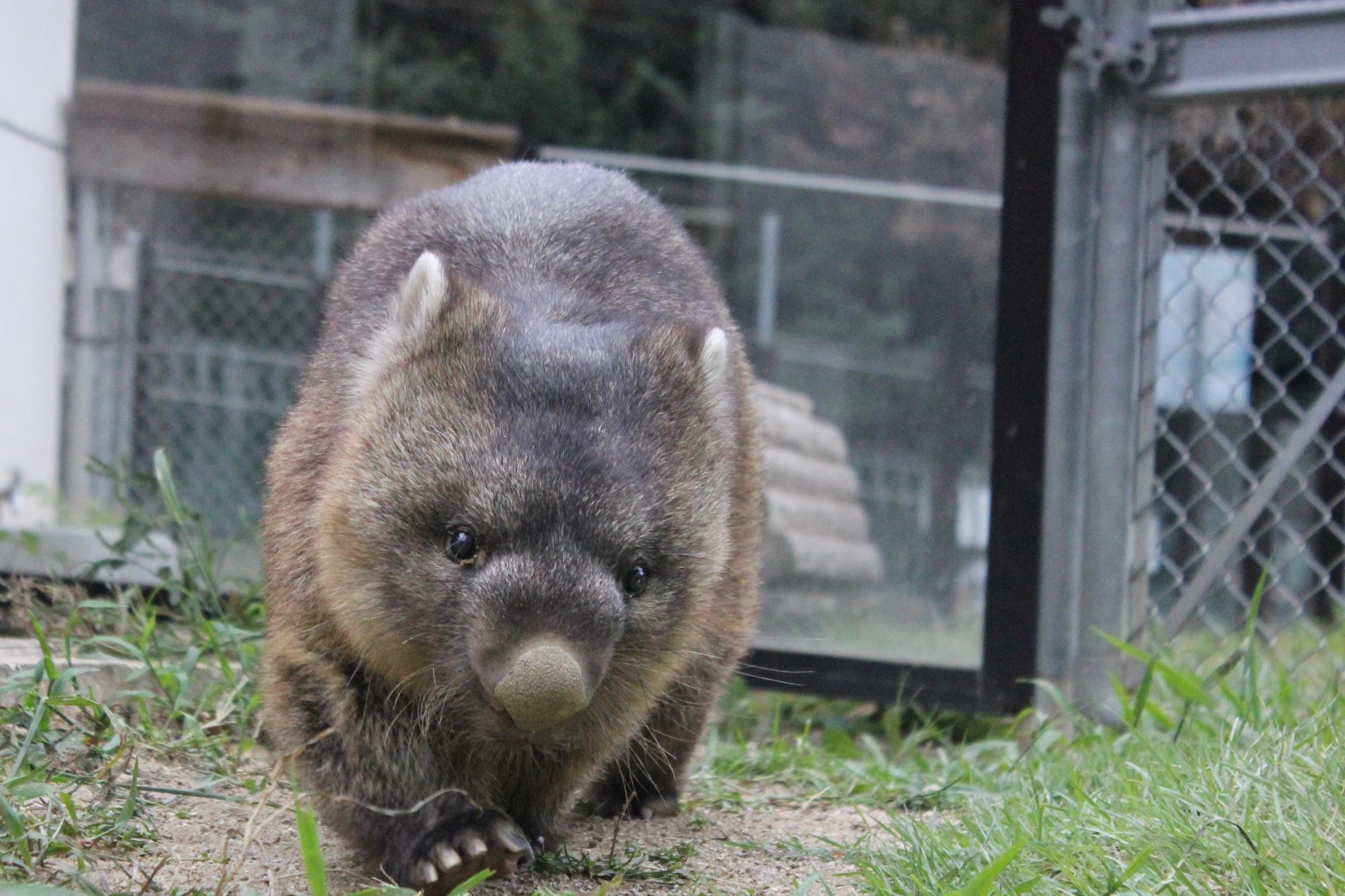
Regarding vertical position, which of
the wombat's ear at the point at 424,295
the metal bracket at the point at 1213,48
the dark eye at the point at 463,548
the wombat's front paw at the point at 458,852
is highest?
the metal bracket at the point at 1213,48

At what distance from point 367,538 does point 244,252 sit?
515 cm

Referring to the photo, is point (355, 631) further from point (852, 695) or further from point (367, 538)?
point (852, 695)

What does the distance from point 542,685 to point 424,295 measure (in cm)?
87

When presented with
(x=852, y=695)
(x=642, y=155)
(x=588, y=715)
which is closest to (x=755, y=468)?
(x=588, y=715)

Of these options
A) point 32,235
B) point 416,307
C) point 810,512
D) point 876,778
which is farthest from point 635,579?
point 32,235

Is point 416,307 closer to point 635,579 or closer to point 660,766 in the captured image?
point 635,579

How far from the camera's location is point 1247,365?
6543 mm

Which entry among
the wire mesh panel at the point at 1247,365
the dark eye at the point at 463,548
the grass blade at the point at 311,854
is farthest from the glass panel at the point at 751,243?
the grass blade at the point at 311,854

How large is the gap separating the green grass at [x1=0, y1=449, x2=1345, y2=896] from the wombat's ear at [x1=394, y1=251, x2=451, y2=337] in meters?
0.91

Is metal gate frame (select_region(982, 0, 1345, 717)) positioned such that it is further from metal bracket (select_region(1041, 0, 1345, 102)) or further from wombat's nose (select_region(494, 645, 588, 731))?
wombat's nose (select_region(494, 645, 588, 731))

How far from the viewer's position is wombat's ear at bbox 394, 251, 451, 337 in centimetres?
275

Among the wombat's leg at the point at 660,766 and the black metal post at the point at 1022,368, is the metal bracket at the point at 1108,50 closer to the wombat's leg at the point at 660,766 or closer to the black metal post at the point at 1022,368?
the black metal post at the point at 1022,368

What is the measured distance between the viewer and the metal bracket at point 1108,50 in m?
4.40

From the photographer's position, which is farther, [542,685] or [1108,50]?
[1108,50]
